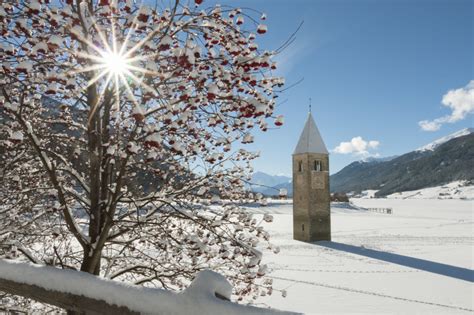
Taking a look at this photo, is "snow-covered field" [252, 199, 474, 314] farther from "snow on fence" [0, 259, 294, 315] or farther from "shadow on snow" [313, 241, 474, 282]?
"snow on fence" [0, 259, 294, 315]

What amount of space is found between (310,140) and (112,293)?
108 feet

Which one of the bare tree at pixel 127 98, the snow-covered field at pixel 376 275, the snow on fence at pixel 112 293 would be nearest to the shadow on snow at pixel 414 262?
the snow-covered field at pixel 376 275

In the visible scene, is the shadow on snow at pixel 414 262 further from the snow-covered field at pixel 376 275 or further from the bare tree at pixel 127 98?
the bare tree at pixel 127 98

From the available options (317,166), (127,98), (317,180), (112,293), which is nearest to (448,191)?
(317,166)

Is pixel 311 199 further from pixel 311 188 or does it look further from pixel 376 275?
pixel 376 275

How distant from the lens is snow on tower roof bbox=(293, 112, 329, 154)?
111 ft

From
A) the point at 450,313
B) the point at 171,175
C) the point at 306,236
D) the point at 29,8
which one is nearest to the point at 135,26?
the point at 29,8

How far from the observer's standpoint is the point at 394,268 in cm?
2006

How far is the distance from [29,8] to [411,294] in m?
15.7

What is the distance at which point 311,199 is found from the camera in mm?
33188

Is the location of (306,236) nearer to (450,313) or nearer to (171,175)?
(450,313)

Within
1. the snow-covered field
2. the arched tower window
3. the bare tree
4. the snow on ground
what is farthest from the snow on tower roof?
the snow on ground

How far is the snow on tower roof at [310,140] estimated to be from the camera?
33.9m

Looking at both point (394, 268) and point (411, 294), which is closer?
point (411, 294)
